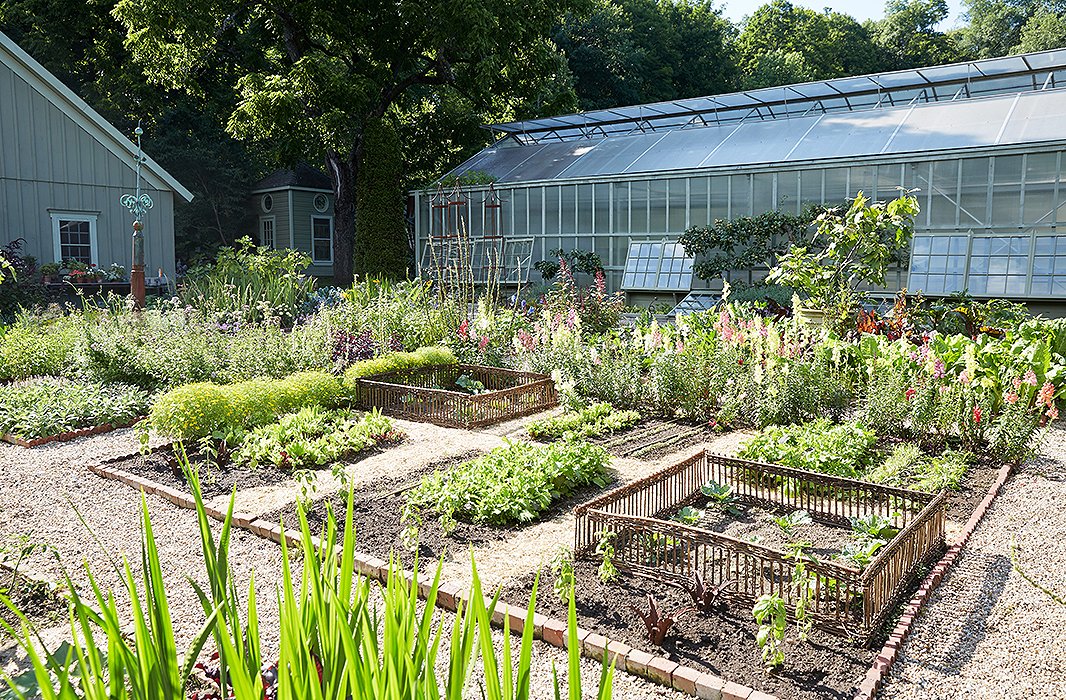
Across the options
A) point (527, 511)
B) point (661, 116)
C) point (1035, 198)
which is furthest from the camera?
point (661, 116)

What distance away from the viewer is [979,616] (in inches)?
147

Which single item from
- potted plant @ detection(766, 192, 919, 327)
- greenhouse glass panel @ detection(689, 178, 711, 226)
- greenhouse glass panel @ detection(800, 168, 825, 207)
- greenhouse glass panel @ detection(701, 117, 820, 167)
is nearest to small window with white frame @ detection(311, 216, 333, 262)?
greenhouse glass panel @ detection(689, 178, 711, 226)

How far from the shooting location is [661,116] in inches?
751

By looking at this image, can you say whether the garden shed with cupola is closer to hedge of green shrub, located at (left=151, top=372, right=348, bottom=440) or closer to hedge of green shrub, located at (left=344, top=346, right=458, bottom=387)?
hedge of green shrub, located at (left=344, top=346, right=458, bottom=387)

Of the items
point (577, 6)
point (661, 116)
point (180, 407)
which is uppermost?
point (577, 6)

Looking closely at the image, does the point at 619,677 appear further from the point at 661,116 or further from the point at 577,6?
the point at 577,6

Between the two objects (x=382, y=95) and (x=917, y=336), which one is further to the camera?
(x=382, y=95)

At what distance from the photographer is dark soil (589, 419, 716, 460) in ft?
21.6

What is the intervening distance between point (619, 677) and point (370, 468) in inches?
129

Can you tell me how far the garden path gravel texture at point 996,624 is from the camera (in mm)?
3168

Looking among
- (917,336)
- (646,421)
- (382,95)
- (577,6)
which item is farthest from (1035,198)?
(382,95)

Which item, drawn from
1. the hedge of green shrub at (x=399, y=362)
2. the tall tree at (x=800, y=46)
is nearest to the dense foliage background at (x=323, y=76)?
the tall tree at (x=800, y=46)

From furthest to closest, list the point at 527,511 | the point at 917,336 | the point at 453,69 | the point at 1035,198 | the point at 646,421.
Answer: the point at 453,69 → the point at 1035,198 → the point at 917,336 → the point at 646,421 → the point at 527,511

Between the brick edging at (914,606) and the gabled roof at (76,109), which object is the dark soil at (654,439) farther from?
the gabled roof at (76,109)
